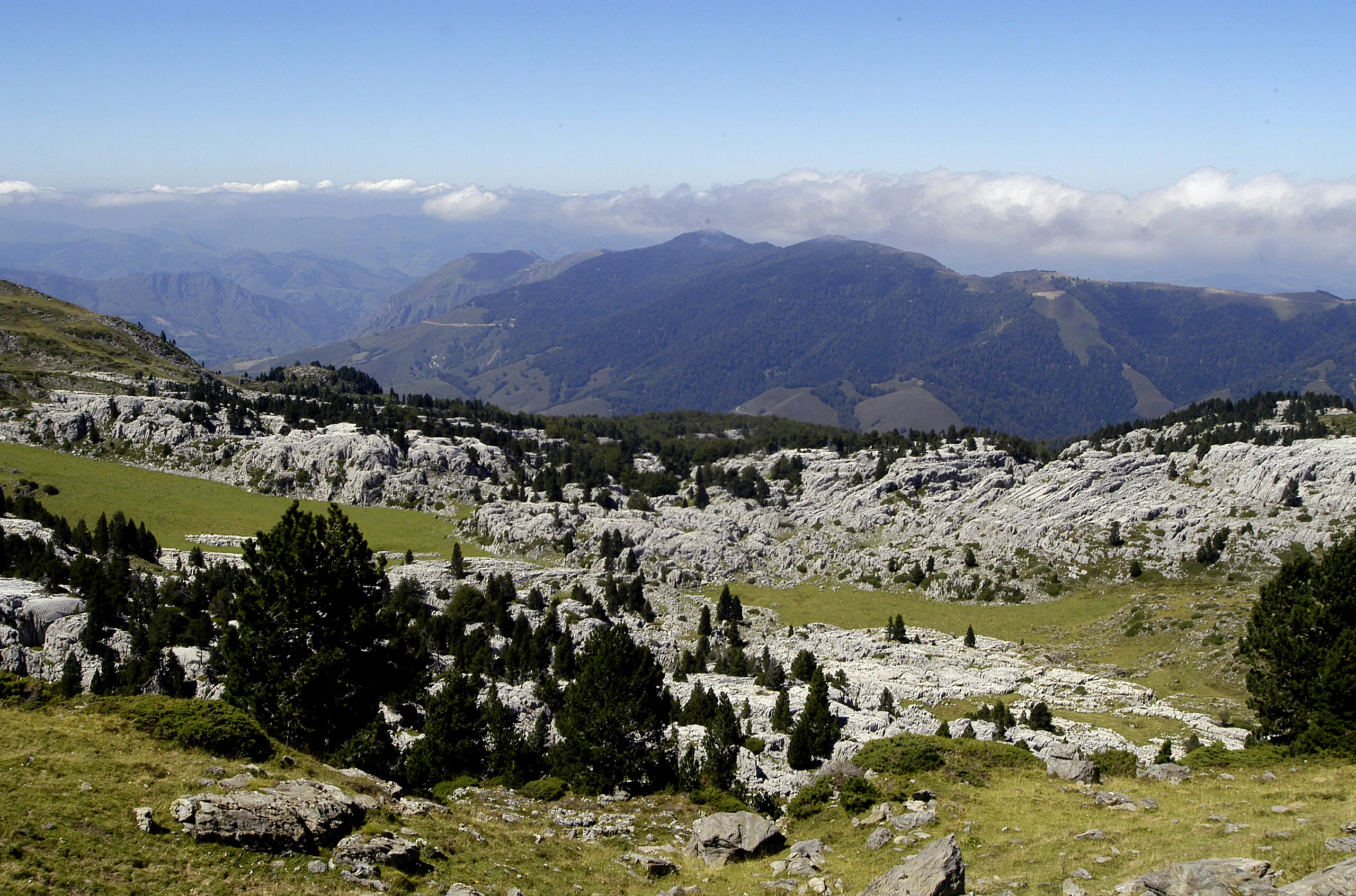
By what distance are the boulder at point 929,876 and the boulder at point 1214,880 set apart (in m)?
4.86

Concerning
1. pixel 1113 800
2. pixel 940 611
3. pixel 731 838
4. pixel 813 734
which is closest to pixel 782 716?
pixel 813 734

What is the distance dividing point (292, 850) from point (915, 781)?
28500 millimetres

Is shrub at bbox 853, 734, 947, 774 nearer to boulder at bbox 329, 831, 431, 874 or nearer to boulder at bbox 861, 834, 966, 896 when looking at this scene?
boulder at bbox 861, 834, 966, 896

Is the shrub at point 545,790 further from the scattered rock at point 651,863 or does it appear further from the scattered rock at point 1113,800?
the scattered rock at point 1113,800

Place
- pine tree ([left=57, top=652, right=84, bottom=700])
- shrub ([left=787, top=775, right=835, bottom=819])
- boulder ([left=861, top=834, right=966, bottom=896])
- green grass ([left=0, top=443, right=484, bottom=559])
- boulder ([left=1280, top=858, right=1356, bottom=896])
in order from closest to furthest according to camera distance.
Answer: boulder ([left=1280, top=858, right=1356, bottom=896])
boulder ([left=861, top=834, right=966, bottom=896])
shrub ([left=787, top=775, right=835, bottom=819])
pine tree ([left=57, top=652, right=84, bottom=700])
green grass ([left=0, top=443, right=484, bottom=559])

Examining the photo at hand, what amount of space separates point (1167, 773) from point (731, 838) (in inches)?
912

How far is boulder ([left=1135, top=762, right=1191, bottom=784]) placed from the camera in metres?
39.5

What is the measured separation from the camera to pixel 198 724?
3109 centimetres

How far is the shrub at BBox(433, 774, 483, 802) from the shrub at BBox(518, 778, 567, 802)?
0.32 meters

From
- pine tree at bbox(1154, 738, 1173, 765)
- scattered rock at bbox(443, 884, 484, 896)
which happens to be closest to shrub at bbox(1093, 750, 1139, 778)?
pine tree at bbox(1154, 738, 1173, 765)

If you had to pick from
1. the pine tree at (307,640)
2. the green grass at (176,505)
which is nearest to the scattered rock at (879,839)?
the pine tree at (307,640)

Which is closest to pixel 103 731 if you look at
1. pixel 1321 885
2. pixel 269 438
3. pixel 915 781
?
pixel 915 781

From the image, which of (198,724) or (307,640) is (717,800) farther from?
(198,724)

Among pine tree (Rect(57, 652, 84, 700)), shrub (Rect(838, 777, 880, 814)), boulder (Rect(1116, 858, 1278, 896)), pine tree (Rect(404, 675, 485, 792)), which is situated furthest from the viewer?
pine tree (Rect(57, 652, 84, 700))
